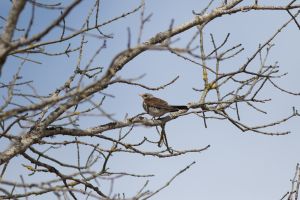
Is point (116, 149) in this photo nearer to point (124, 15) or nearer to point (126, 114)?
point (126, 114)

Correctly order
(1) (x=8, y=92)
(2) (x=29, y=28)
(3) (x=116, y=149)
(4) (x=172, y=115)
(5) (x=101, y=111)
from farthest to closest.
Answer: (4) (x=172, y=115), (3) (x=116, y=149), (1) (x=8, y=92), (5) (x=101, y=111), (2) (x=29, y=28)

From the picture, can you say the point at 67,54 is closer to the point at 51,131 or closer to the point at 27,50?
the point at 27,50

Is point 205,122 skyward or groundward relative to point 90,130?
skyward

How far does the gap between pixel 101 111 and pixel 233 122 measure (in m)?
3.01

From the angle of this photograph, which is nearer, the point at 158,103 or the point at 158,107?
the point at 158,107

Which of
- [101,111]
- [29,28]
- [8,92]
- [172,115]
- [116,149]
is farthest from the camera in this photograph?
[172,115]

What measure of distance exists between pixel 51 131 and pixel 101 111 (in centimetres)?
205

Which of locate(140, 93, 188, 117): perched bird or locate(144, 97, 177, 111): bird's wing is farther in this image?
locate(144, 97, 177, 111): bird's wing

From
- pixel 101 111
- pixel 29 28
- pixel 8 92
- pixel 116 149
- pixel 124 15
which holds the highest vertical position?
pixel 124 15

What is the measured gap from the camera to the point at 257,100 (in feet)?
20.2

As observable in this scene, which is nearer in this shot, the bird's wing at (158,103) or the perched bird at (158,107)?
the perched bird at (158,107)

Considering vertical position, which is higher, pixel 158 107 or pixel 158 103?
pixel 158 103

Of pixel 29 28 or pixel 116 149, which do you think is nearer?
pixel 29 28

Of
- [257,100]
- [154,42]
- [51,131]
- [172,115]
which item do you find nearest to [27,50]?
[51,131]
